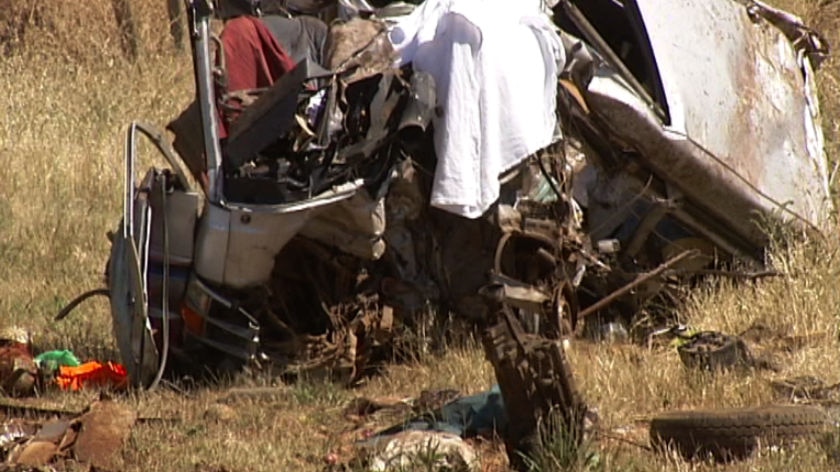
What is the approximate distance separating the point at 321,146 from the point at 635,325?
232 cm

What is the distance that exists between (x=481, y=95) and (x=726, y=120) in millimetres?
1862

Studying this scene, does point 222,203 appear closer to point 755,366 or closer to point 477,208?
point 477,208

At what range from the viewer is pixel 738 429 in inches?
236

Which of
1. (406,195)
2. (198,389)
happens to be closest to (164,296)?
(198,389)

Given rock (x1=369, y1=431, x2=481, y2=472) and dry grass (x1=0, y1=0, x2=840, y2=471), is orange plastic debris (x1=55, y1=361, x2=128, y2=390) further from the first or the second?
rock (x1=369, y1=431, x2=481, y2=472)

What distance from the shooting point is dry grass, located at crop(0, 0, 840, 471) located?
6449 mm

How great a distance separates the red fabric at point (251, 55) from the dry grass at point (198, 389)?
57.4 inches

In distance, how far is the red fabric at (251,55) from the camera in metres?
7.99

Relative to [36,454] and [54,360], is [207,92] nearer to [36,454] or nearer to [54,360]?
[54,360]

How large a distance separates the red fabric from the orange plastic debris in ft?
4.83

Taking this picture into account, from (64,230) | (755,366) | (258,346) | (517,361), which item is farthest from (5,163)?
(517,361)

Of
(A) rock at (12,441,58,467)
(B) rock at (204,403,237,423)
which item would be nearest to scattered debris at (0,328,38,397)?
(B) rock at (204,403,237,423)

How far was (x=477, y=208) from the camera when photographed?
764cm

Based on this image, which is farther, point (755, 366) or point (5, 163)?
point (5, 163)
